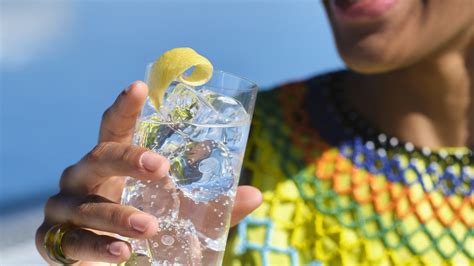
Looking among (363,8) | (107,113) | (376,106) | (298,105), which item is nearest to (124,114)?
(107,113)

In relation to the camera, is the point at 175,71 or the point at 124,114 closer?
the point at 175,71

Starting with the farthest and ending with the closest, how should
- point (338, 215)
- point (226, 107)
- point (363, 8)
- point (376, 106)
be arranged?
point (376, 106)
point (338, 215)
point (363, 8)
point (226, 107)

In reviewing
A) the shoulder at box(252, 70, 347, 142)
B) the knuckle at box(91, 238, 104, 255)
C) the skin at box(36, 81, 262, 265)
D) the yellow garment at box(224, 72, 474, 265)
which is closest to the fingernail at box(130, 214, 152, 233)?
the skin at box(36, 81, 262, 265)

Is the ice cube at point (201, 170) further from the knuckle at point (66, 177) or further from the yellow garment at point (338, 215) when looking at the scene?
the yellow garment at point (338, 215)

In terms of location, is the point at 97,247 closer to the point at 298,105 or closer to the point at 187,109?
the point at 187,109

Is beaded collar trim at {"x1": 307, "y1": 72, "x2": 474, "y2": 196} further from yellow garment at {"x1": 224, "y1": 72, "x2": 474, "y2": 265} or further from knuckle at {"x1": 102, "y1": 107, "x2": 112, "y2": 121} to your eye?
knuckle at {"x1": 102, "y1": 107, "x2": 112, "y2": 121}

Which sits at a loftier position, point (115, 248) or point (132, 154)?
point (132, 154)

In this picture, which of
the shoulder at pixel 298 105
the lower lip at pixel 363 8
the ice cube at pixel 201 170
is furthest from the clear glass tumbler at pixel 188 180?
the shoulder at pixel 298 105
